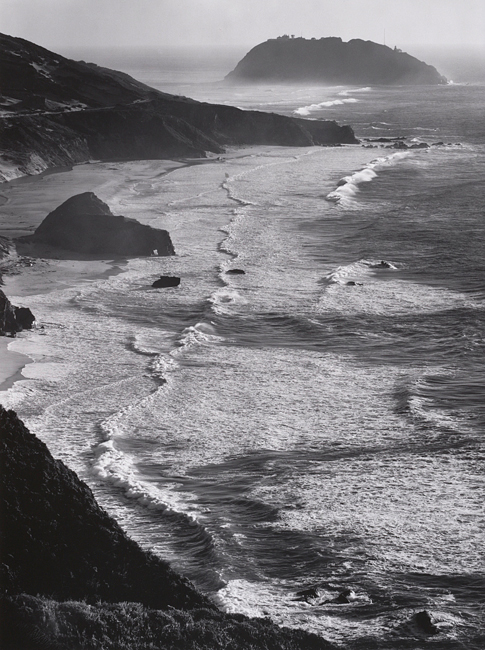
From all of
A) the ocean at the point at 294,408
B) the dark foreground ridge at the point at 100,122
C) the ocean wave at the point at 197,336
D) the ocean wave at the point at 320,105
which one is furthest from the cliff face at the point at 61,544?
the ocean wave at the point at 320,105

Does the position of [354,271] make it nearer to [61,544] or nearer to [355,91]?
[61,544]

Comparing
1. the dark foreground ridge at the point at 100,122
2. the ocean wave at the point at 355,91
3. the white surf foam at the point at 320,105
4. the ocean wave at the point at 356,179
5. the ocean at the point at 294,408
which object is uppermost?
the ocean wave at the point at 355,91

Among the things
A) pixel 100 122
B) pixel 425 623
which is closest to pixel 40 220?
pixel 100 122

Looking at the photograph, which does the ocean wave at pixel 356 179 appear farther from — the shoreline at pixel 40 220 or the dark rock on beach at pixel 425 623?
the dark rock on beach at pixel 425 623

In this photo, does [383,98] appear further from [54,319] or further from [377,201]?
[54,319]

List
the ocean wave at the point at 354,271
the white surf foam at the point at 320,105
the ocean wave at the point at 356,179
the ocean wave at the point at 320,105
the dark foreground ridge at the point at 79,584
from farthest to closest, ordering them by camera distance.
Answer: the ocean wave at the point at 320,105, the white surf foam at the point at 320,105, the ocean wave at the point at 356,179, the ocean wave at the point at 354,271, the dark foreground ridge at the point at 79,584

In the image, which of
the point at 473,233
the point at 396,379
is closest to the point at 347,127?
the point at 473,233
